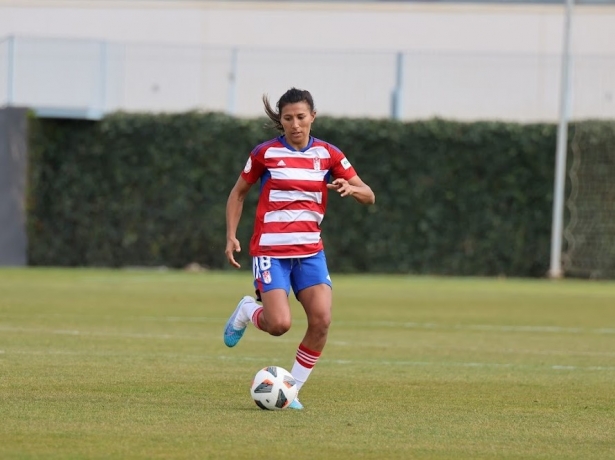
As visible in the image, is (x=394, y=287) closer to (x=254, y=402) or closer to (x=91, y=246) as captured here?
(x=91, y=246)

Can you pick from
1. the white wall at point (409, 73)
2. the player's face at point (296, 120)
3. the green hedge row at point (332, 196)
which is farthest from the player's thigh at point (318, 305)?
the white wall at point (409, 73)

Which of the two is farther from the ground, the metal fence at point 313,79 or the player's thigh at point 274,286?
the metal fence at point 313,79

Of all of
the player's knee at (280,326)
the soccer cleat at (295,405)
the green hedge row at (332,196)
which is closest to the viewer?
the soccer cleat at (295,405)

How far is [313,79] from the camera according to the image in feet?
95.1

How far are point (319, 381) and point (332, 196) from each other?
16796mm

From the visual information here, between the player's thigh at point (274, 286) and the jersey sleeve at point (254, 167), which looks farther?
the jersey sleeve at point (254, 167)

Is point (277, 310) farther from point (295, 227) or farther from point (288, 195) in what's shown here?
point (288, 195)

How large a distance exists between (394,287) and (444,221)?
413cm

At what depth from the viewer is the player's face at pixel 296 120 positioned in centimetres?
902

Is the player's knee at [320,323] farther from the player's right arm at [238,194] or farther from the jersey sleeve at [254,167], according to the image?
the jersey sleeve at [254,167]

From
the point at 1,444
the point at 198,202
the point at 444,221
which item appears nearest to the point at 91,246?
the point at 198,202

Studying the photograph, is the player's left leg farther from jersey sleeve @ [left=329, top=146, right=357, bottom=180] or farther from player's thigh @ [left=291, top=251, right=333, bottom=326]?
jersey sleeve @ [left=329, top=146, right=357, bottom=180]

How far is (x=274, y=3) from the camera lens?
117 ft

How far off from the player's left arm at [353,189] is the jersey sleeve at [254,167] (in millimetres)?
566
